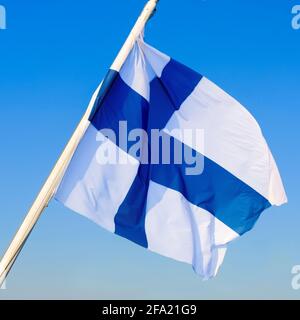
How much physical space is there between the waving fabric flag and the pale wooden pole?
2.03 feet

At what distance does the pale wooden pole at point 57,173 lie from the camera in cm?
1095

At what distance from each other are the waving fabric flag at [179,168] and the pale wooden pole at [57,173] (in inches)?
24.4

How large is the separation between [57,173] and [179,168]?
3.05 meters

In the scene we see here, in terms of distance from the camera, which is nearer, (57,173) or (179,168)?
(57,173)

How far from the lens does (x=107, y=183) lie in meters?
13.1

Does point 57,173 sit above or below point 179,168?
below

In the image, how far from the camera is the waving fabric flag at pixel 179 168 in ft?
43.5

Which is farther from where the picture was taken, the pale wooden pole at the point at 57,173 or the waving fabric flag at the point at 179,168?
the waving fabric flag at the point at 179,168

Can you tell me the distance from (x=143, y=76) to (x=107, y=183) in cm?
184

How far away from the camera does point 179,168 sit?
14.0 metres

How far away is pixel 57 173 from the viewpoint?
1152cm

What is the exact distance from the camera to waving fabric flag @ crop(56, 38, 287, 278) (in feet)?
43.5
